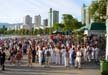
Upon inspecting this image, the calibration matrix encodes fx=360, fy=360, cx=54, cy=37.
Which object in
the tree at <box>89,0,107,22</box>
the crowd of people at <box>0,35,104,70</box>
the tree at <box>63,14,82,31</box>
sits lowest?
the crowd of people at <box>0,35,104,70</box>

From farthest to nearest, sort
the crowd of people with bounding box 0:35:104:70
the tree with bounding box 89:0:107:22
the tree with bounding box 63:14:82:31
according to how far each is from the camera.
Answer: the tree with bounding box 63:14:82:31 → the tree with bounding box 89:0:107:22 → the crowd of people with bounding box 0:35:104:70

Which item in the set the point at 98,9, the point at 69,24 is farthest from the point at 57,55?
the point at 69,24

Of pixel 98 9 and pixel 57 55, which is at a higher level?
pixel 98 9

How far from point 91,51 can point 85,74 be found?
7807mm

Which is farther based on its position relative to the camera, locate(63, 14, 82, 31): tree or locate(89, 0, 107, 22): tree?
locate(63, 14, 82, 31): tree

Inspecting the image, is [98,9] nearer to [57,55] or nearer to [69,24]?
[57,55]

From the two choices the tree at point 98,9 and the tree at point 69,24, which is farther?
the tree at point 69,24

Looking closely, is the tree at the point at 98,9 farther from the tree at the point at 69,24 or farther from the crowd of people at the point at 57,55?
the tree at the point at 69,24

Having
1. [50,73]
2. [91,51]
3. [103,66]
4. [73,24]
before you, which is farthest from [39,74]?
[73,24]

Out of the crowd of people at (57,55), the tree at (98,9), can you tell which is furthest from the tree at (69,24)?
the crowd of people at (57,55)

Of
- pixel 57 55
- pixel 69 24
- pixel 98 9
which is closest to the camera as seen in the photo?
pixel 57 55

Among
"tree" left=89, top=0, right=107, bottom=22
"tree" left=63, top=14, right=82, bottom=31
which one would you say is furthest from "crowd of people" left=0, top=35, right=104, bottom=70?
"tree" left=63, top=14, right=82, bottom=31

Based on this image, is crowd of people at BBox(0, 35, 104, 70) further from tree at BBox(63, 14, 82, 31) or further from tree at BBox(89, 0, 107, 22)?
tree at BBox(63, 14, 82, 31)

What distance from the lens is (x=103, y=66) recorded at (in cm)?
2089
